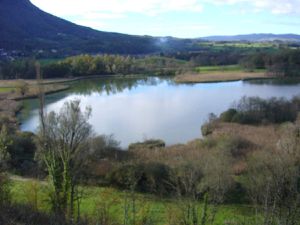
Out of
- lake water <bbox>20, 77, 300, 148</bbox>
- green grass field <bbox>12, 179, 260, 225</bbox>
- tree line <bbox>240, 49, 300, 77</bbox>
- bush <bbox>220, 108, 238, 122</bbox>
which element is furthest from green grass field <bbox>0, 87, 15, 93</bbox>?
tree line <bbox>240, 49, 300, 77</bbox>

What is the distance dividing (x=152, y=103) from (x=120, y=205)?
21713 mm

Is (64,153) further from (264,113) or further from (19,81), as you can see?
(19,81)

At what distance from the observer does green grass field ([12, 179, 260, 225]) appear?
11.6m

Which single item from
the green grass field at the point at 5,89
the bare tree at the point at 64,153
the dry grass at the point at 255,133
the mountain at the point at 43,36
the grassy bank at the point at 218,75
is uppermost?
the mountain at the point at 43,36

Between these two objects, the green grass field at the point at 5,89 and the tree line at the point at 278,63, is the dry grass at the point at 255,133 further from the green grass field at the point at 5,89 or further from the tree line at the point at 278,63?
the tree line at the point at 278,63

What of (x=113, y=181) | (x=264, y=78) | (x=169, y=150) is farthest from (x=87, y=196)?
(x=264, y=78)

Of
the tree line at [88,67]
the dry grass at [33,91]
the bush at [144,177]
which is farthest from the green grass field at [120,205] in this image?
the tree line at [88,67]

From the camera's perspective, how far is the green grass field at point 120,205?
11.6 metres

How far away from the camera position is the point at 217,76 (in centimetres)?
5306

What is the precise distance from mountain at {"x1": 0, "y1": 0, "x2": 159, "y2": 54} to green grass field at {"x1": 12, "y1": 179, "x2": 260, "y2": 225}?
63754mm

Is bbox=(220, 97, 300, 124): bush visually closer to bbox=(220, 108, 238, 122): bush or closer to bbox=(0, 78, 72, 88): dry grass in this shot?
bbox=(220, 108, 238, 122): bush

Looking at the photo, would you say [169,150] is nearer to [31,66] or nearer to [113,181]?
[113,181]

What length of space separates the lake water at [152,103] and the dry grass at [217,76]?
6.85ft

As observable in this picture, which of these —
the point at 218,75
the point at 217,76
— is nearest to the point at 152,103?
the point at 217,76
